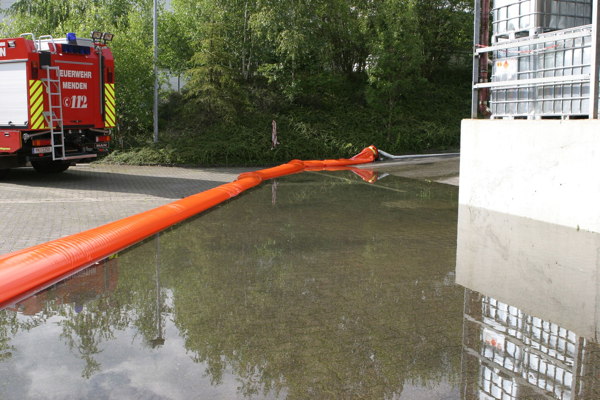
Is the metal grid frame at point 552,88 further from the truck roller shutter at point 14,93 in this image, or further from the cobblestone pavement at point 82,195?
the truck roller shutter at point 14,93

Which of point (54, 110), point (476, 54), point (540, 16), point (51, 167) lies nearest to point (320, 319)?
point (540, 16)

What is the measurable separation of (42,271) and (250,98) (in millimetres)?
17373

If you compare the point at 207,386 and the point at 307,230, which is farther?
the point at 307,230

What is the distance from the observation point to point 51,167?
16125mm

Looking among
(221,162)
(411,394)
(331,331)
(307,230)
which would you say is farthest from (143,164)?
(411,394)

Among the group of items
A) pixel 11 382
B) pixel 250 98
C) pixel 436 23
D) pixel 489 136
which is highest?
pixel 436 23

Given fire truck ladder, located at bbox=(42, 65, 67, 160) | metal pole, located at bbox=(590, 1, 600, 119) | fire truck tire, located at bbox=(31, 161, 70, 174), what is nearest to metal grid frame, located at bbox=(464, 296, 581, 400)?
metal pole, located at bbox=(590, 1, 600, 119)

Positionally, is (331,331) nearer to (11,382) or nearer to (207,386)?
(207,386)

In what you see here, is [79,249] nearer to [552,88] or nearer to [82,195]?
A: [82,195]

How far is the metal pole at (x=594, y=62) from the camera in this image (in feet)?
28.2

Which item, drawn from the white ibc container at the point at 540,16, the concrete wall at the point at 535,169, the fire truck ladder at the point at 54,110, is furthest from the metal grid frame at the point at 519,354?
the fire truck ladder at the point at 54,110

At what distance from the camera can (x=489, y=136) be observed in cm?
1059

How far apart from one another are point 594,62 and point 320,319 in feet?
19.6

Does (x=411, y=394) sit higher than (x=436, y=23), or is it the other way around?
(x=436, y=23)
